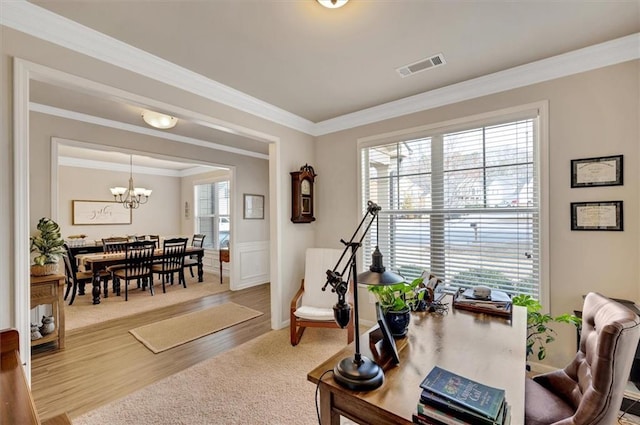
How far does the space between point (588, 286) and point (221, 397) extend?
2.97 metres

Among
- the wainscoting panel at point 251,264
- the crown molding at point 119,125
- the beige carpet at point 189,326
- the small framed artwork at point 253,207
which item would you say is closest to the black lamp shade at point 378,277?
the beige carpet at point 189,326

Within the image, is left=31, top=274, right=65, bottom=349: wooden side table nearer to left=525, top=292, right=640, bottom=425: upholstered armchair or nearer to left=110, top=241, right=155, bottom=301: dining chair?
left=110, top=241, right=155, bottom=301: dining chair

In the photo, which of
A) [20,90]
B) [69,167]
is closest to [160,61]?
[20,90]

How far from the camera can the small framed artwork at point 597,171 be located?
212cm

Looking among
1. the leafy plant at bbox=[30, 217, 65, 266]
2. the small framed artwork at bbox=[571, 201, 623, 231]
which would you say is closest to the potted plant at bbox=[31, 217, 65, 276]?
the leafy plant at bbox=[30, 217, 65, 266]

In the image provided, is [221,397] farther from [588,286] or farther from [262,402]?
[588,286]

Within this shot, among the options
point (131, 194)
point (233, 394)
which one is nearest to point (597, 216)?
point (233, 394)

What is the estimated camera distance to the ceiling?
174 centimetres

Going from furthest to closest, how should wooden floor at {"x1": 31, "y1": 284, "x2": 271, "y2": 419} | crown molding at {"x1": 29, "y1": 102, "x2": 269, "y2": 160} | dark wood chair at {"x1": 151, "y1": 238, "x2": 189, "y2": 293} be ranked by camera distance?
dark wood chair at {"x1": 151, "y1": 238, "x2": 189, "y2": 293}, crown molding at {"x1": 29, "y1": 102, "x2": 269, "y2": 160}, wooden floor at {"x1": 31, "y1": 284, "x2": 271, "y2": 419}

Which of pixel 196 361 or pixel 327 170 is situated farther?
pixel 327 170

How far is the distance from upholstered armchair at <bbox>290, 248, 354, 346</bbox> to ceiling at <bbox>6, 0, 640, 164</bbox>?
1903mm

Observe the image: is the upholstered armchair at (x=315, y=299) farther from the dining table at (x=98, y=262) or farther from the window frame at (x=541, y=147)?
the dining table at (x=98, y=262)

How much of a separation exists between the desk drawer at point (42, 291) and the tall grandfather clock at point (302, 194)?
2557 mm

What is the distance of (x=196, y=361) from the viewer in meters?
2.74
